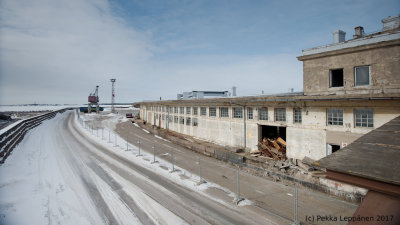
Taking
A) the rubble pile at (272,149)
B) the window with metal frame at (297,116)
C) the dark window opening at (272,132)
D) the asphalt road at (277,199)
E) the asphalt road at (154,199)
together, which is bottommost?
the asphalt road at (277,199)

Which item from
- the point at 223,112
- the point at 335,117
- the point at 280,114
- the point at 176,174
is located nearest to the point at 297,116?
the point at 280,114

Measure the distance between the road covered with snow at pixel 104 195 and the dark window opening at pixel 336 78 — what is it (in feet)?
40.7

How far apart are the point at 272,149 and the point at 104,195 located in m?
14.8

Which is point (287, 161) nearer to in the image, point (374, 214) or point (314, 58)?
point (314, 58)

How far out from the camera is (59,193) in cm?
1130

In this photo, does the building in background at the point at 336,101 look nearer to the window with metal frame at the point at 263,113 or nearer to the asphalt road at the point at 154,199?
the window with metal frame at the point at 263,113

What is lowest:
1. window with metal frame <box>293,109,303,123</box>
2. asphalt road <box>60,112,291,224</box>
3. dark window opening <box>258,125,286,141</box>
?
asphalt road <box>60,112,291,224</box>

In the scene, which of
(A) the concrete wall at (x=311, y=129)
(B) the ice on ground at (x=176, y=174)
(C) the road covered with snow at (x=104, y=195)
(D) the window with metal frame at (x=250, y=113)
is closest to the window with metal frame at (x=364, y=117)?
(A) the concrete wall at (x=311, y=129)

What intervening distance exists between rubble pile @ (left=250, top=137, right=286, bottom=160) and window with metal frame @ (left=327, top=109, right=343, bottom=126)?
199 inches

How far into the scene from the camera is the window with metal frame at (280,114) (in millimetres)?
17913

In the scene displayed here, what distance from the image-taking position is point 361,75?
14.3 metres

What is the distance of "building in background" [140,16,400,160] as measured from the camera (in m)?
12.9

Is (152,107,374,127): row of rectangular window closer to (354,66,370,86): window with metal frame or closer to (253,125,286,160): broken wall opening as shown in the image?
(253,125,286,160): broken wall opening

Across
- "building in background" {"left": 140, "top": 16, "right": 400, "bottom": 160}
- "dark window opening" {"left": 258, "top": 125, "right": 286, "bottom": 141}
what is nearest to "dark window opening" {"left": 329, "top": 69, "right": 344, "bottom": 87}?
"building in background" {"left": 140, "top": 16, "right": 400, "bottom": 160}
